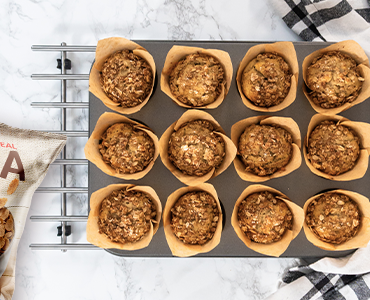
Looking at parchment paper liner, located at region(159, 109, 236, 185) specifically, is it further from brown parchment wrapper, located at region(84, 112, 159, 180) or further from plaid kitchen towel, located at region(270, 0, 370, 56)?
plaid kitchen towel, located at region(270, 0, 370, 56)

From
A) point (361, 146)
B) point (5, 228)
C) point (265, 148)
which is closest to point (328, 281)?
point (361, 146)

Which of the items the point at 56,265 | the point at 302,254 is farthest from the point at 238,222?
the point at 56,265

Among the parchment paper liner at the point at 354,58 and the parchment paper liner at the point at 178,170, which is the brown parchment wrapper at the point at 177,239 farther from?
the parchment paper liner at the point at 354,58

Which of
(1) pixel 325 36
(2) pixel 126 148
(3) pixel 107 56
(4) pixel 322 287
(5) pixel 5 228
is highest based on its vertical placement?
(1) pixel 325 36

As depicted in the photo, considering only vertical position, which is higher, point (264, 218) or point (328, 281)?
point (264, 218)

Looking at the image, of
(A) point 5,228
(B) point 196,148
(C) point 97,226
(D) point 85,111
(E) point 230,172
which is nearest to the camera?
(B) point 196,148

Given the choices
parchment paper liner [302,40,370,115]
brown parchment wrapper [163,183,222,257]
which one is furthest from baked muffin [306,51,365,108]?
brown parchment wrapper [163,183,222,257]

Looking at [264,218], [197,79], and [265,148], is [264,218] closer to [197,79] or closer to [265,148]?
[265,148]

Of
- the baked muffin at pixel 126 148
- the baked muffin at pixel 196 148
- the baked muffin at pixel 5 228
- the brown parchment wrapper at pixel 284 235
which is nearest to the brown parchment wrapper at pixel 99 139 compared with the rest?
the baked muffin at pixel 126 148
